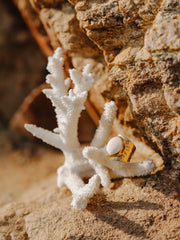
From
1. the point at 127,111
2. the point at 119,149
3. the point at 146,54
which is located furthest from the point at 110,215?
the point at 146,54

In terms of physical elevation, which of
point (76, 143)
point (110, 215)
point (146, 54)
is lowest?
point (110, 215)

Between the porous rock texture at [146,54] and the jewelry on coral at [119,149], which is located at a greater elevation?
the porous rock texture at [146,54]

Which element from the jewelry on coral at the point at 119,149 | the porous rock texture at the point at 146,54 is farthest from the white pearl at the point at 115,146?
the porous rock texture at the point at 146,54

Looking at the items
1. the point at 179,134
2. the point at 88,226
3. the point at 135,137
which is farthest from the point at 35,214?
the point at 179,134

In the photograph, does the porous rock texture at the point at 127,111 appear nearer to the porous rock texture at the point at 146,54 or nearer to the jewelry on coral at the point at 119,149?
the porous rock texture at the point at 146,54

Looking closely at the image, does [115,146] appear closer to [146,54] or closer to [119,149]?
[119,149]

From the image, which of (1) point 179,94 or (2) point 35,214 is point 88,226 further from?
(1) point 179,94

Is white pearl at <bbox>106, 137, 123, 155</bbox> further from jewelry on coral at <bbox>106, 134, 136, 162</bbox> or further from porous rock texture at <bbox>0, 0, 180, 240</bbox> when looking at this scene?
porous rock texture at <bbox>0, 0, 180, 240</bbox>

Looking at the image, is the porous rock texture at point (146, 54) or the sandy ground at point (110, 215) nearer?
the porous rock texture at point (146, 54)

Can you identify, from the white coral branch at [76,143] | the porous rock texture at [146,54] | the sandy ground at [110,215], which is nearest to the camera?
the porous rock texture at [146,54]
